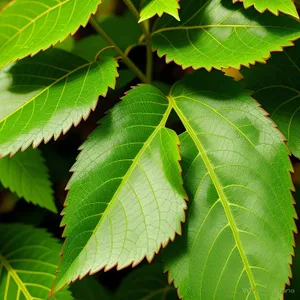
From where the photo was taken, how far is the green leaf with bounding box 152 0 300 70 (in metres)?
0.65

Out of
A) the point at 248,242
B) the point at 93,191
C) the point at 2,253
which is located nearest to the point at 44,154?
the point at 2,253

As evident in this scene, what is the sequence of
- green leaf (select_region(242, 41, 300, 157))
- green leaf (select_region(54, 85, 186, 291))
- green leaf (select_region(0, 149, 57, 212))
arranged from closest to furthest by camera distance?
green leaf (select_region(54, 85, 186, 291)) < green leaf (select_region(242, 41, 300, 157)) < green leaf (select_region(0, 149, 57, 212))

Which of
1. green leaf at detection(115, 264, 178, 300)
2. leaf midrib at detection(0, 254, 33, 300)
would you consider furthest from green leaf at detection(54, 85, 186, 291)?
green leaf at detection(115, 264, 178, 300)

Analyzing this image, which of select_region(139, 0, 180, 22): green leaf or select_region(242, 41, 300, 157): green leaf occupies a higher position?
select_region(139, 0, 180, 22): green leaf

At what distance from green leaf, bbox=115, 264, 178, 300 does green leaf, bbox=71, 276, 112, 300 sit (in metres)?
0.04

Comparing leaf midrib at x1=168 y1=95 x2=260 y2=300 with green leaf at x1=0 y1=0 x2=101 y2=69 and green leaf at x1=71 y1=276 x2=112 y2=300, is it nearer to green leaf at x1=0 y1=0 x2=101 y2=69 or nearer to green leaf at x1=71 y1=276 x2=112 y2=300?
green leaf at x1=0 y1=0 x2=101 y2=69

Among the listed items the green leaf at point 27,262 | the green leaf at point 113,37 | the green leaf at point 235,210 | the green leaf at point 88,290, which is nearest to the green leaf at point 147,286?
the green leaf at point 88,290

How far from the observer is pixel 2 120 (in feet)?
2.26

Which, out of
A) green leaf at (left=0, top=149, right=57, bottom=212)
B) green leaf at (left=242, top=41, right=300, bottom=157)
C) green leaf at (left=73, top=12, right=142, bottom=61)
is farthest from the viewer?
green leaf at (left=73, top=12, right=142, bottom=61)

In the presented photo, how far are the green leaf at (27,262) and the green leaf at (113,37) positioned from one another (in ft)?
1.32

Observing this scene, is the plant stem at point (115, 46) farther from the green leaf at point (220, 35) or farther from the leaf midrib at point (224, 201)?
the leaf midrib at point (224, 201)

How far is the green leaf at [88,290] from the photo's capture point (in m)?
0.94

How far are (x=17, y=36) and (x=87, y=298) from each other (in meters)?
0.52

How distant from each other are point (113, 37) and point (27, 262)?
1.94 feet
